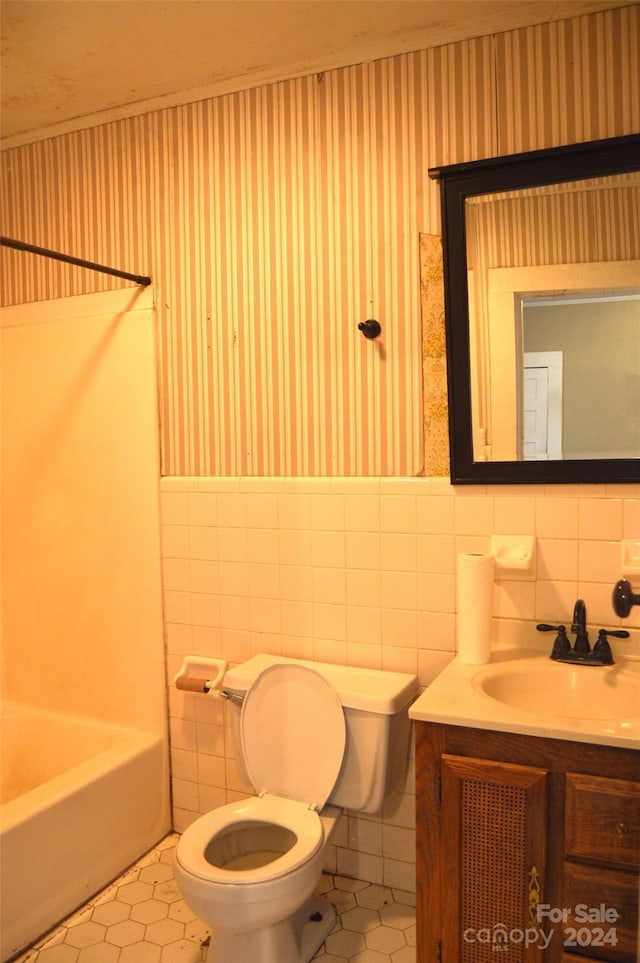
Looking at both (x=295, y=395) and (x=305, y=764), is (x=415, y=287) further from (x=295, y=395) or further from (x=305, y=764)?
(x=305, y=764)

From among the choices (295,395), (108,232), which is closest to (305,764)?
(295,395)

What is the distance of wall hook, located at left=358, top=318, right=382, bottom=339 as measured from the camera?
2.01 metres

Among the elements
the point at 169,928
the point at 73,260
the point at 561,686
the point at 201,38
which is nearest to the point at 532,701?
the point at 561,686

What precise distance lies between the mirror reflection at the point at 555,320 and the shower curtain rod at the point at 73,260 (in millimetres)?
1127

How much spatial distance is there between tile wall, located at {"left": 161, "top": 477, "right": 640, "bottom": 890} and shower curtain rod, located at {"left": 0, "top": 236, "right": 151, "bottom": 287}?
0.70 metres

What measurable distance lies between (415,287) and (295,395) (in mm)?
500

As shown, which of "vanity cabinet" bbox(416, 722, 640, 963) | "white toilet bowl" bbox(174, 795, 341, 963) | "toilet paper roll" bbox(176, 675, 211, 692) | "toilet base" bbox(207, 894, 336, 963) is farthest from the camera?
"toilet paper roll" bbox(176, 675, 211, 692)

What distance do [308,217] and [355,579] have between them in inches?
45.2

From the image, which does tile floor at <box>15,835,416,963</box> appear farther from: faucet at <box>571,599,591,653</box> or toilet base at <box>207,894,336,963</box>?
faucet at <box>571,599,591,653</box>

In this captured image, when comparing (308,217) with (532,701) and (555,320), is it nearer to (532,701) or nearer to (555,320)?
(555,320)

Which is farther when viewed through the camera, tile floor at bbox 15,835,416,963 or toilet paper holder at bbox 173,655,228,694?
toilet paper holder at bbox 173,655,228,694

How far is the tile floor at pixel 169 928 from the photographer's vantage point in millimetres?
1831

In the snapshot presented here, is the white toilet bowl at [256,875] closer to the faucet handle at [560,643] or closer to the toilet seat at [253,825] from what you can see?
the toilet seat at [253,825]

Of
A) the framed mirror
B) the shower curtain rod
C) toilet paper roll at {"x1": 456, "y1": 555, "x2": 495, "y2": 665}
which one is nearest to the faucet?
toilet paper roll at {"x1": 456, "y1": 555, "x2": 495, "y2": 665}
